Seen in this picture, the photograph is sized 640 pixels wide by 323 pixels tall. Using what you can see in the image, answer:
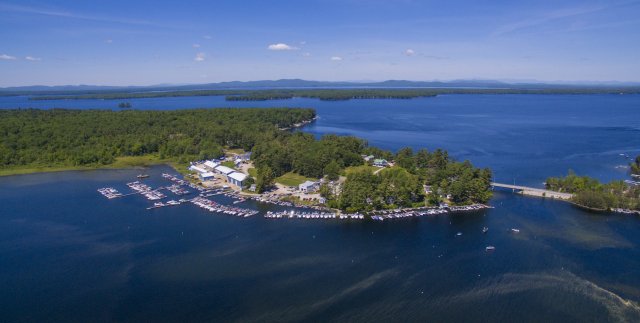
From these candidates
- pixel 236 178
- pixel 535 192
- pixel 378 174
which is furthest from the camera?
pixel 236 178

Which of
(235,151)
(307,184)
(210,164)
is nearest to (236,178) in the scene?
(307,184)

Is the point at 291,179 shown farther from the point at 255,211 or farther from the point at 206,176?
the point at 255,211

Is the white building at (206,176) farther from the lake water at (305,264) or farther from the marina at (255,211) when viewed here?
the lake water at (305,264)

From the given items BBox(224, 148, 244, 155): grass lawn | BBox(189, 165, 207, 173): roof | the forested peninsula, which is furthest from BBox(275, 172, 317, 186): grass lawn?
BBox(224, 148, 244, 155): grass lawn

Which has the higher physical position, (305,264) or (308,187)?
(308,187)

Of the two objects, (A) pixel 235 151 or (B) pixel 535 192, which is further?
(A) pixel 235 151

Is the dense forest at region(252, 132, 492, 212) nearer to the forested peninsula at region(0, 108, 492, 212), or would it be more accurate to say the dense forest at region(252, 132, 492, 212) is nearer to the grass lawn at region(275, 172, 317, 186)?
the forested peninsula at region(0, 108, 492, 212)

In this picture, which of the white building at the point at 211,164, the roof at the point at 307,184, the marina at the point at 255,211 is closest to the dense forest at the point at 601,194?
the marina at the point at 255,211
